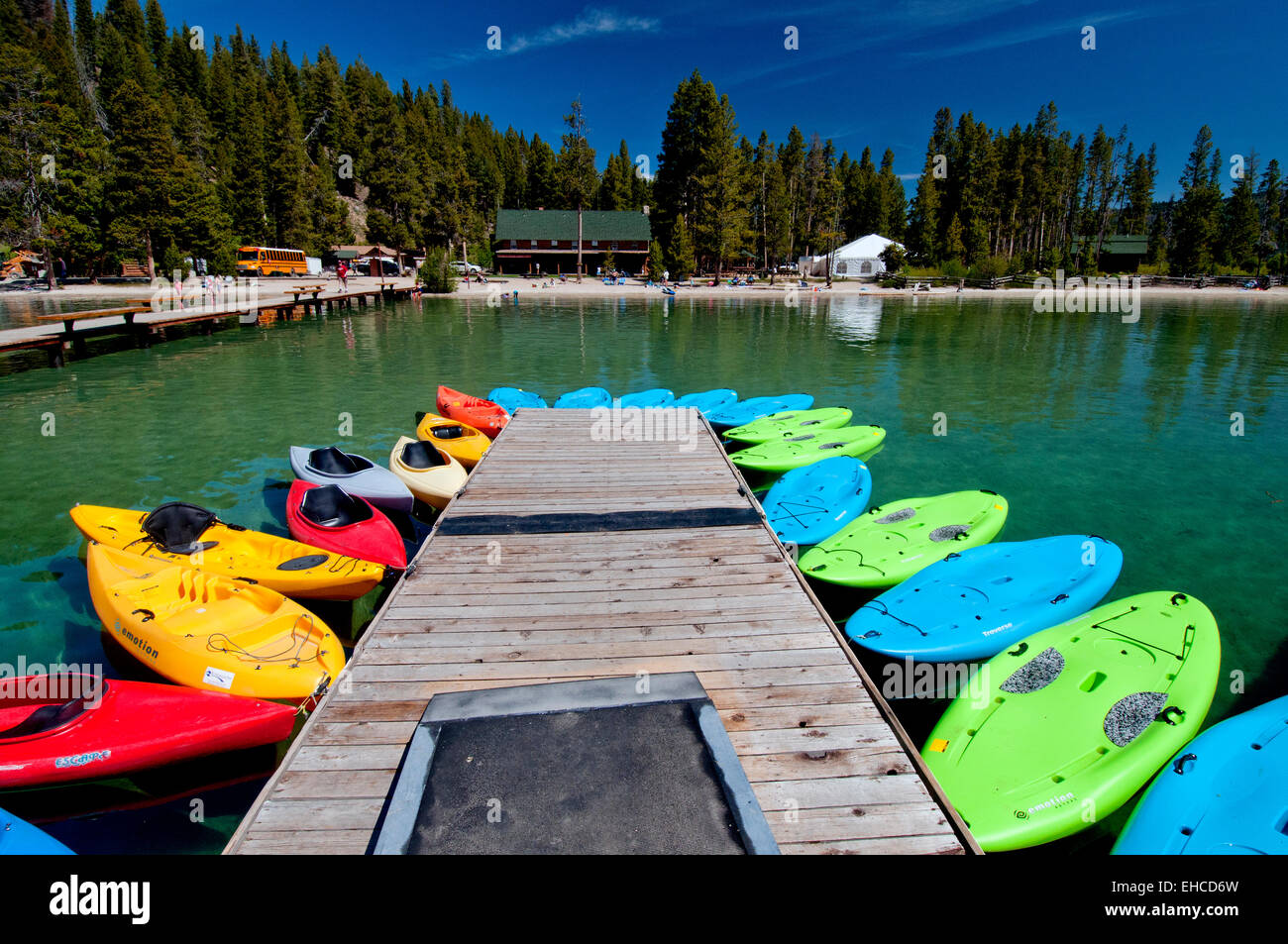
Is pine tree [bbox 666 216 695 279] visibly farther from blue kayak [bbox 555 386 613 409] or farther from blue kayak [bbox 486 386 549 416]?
blue kayak [bbox 555 386 613 409]

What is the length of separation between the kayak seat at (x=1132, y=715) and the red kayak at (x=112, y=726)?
6.01 m

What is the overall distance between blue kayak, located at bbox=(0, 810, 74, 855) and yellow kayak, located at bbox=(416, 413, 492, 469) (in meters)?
7.11

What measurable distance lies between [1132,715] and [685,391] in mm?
15843

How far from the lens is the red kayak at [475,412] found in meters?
12.8

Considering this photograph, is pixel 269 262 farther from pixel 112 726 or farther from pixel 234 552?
pixel 112 726

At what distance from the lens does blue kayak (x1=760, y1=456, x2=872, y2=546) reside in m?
7.97

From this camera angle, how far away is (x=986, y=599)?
612 cm

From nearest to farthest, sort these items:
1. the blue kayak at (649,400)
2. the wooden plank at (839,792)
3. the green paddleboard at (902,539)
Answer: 1. the wooden plank at (839,792)
2. the green paddleboard at (902,539)
3. the blue kayak at (649,400)

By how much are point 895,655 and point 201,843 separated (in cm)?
568

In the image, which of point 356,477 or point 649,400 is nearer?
point 356,477

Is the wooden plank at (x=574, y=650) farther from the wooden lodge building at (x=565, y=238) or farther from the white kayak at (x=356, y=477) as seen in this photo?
the wooden lodge building at (x=565, y=238)

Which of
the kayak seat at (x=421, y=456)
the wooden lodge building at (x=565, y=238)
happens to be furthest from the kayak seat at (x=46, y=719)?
the wooden lodge building at (x=565, y=238)

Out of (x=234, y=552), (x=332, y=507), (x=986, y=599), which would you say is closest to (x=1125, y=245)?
Answer: (x=986, y=599)
